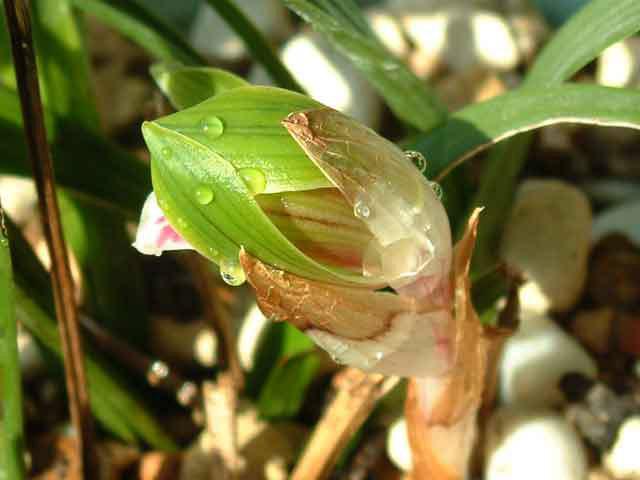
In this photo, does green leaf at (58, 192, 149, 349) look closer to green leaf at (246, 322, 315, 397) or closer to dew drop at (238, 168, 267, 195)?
green leaf at (246, 322, 315, 397)

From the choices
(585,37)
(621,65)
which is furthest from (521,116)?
(621,65)

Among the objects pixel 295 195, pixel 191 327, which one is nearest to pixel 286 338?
pixel 191 327

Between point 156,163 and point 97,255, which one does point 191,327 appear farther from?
point 156,163

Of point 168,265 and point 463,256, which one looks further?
point 168,265

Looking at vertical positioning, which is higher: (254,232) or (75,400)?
(254,232)

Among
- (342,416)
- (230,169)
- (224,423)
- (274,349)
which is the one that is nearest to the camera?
(230,169)

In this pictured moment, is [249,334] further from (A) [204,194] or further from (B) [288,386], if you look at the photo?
(A) [204,194]
